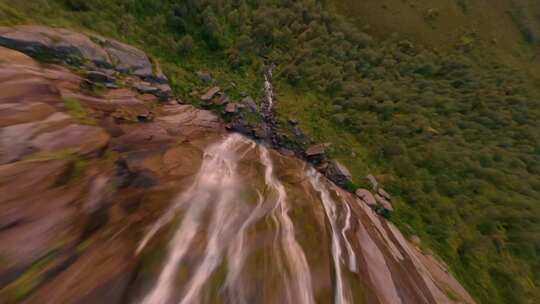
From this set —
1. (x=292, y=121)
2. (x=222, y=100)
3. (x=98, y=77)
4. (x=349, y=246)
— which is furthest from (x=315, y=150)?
(x=98, y=77)

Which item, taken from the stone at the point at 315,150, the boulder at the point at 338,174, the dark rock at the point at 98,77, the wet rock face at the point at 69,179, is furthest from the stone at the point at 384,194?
the dark rock at the point at 98,77

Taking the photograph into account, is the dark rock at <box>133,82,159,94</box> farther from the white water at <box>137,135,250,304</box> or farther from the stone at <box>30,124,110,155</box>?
the white water at <box>137,135,250,304</box>

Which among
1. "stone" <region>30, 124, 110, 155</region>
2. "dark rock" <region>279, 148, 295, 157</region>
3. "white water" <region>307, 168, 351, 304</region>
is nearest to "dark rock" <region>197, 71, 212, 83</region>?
"dark rock" <region>279, 148, 295, 157</region>

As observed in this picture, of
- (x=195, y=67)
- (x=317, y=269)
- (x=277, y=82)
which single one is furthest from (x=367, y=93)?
(x=317, y=269)

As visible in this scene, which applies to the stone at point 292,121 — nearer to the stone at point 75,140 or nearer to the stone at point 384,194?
the stone at point 384,194

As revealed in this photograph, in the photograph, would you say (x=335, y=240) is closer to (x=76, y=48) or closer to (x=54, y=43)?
(x=76, y=48)
